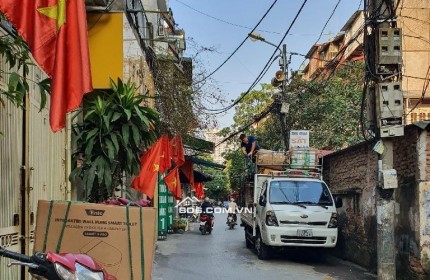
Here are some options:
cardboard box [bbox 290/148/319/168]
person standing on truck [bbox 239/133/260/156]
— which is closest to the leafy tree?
person standing on truck [bbox 239/133/260/156]

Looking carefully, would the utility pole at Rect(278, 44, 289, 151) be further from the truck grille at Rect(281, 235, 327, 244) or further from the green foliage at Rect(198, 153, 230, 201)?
the green foliage at Rect(198, 153, 230, 201)

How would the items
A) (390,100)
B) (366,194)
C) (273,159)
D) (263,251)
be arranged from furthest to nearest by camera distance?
1. (273,159)
2. (263,251)
3. (366,194)
4. (390,100)

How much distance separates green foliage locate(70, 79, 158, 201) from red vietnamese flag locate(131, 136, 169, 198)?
1437 millimetres

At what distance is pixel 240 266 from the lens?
1222cm

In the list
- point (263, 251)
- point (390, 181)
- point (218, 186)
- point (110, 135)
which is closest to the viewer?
point (110, 135)

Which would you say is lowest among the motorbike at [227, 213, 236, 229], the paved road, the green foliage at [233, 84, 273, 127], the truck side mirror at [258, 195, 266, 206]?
the motorbike at [227, 213, 236, 229]

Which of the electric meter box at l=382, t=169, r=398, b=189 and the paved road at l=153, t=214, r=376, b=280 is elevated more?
the electric meter box at l=382, t=169, r=398, b=189

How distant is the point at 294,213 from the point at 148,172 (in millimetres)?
4274

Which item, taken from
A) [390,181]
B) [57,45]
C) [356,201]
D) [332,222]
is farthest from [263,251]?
[57,45]

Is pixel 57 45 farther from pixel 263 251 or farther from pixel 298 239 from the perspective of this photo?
pixel 263 251

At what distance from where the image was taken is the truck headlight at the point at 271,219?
12.7 m

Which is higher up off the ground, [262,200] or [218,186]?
[262,200]

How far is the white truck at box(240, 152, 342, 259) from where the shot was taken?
12570 mm

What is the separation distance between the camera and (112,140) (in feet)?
25.8
